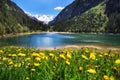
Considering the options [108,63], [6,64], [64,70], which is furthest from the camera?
[108,63]

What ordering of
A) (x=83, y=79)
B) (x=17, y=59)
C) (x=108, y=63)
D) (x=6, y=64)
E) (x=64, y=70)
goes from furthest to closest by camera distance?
(x=108, y=63)
(x=17, y=59)
(x=6, y=64)
(x=64, y=70)
(x=83, y=79)

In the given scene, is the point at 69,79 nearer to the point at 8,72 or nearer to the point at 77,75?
the point at 77,75

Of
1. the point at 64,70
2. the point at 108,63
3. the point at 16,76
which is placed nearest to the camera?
the point at 16,76

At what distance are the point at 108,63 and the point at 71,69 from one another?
2.58 meters

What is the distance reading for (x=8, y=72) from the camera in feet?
20.5

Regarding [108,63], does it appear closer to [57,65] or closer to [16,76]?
[57,65]

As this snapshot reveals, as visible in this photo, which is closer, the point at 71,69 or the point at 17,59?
the point at 71,69

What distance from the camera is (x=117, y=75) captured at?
630 cm

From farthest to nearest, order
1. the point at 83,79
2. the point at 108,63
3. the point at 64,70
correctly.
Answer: the point at 108,63 → the point at 64,70 → the point at 83,79

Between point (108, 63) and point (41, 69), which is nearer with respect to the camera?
point (41, 69)

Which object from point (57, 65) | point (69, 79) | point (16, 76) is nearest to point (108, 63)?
point (57, 65)

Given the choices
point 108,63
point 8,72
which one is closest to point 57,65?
point 8,72

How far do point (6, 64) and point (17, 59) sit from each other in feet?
2.95

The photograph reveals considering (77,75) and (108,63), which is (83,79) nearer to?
(77,75)
